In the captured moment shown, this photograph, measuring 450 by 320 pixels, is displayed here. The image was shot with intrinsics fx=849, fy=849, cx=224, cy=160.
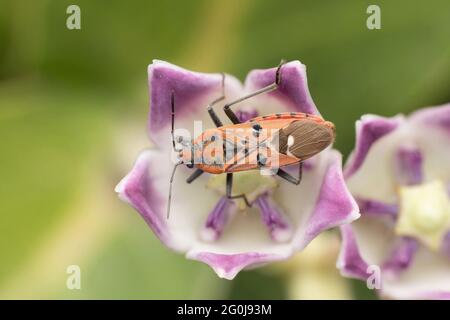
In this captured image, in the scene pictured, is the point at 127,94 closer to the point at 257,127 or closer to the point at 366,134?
the point at 257,127

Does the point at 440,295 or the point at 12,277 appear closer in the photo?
A: the point at 440,295

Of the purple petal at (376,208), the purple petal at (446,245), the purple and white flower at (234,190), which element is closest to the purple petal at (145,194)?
the purple and white flower at (234,190)

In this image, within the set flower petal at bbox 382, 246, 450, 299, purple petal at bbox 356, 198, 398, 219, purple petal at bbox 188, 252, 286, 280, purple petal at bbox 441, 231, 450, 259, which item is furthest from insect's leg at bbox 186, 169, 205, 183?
purple petal at bbox 441, 231, 450, 259

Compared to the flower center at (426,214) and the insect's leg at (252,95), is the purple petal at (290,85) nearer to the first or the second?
the insect's leg at (252,95)

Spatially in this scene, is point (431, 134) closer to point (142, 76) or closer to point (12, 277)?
point (142, 76)

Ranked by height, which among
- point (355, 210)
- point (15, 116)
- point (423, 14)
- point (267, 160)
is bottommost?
point (355, 210)

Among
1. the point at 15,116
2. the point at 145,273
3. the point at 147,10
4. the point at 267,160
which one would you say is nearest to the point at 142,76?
the point at 147,10
